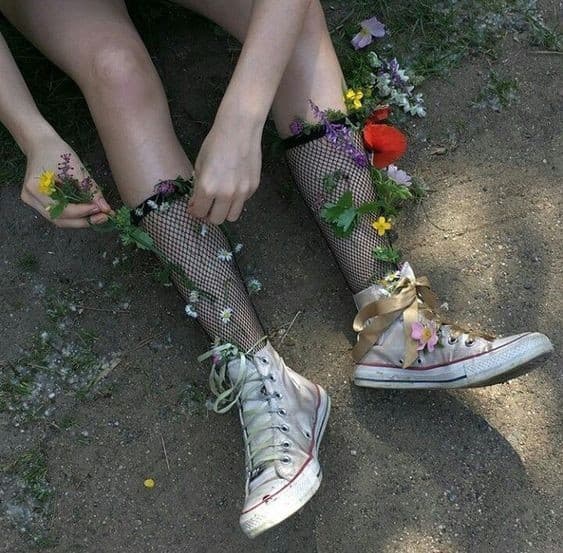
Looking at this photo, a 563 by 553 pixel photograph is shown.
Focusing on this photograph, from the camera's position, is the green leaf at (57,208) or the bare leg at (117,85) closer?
the green leaf at (57,208)

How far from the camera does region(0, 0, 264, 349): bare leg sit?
175 cm

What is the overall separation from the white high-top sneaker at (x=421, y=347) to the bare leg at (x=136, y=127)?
1.03ft

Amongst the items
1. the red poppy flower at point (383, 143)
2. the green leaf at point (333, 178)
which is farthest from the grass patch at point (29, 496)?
the red poppy flower at point (383, 143)

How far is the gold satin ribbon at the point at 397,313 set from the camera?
1818 mm

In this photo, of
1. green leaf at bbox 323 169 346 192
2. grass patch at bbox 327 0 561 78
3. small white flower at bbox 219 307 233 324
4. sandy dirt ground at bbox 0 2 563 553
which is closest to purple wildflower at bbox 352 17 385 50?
grass patch at bbox 327 0 561 78

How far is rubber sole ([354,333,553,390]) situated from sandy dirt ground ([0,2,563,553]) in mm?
98

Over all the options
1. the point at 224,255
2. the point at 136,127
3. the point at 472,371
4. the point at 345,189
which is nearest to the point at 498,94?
the point at 345,189

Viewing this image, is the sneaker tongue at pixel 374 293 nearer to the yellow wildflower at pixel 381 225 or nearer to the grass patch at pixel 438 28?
the yellow wildflower at pixel 381 225

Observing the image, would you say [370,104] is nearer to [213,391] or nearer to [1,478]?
[213,391]

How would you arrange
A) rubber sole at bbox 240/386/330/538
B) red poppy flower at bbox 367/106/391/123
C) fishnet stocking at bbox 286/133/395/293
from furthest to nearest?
red poppy flower at bbox 367/106/391/123
fishnet stocking at bbox 286/133/395/293
rubber sole at bbox 240/386/330/538

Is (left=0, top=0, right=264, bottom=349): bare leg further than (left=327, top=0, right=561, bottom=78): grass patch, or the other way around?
(left=327, top=0, right=561, bottom=78): grass patch

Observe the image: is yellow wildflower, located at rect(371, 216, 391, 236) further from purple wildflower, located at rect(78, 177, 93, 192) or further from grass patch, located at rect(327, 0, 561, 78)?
purple wildflower, located at rect(78, 177, 93, 192)

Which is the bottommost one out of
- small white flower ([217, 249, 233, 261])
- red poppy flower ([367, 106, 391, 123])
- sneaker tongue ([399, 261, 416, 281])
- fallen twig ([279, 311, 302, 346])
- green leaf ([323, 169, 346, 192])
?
fallen twig ([279, 311, 302, 346])

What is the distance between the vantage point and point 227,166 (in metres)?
1.56
